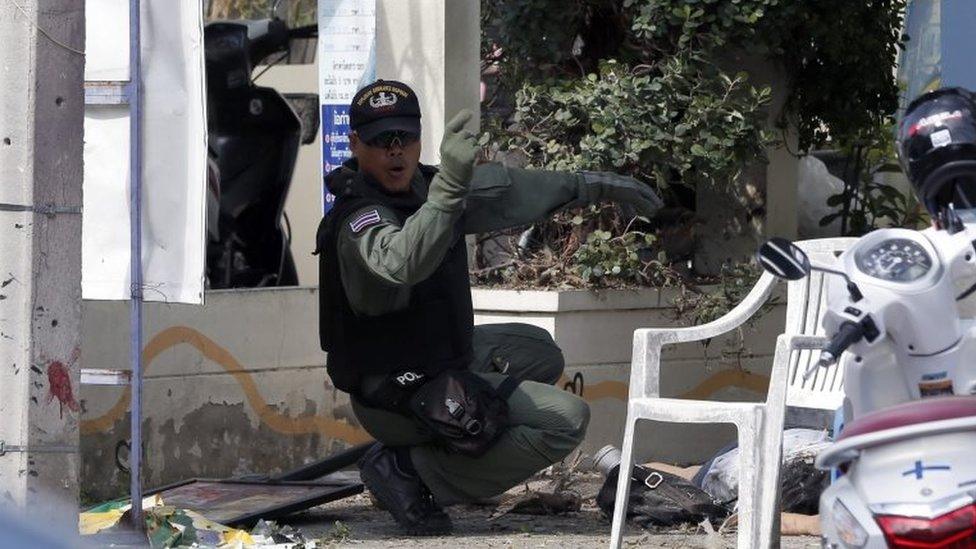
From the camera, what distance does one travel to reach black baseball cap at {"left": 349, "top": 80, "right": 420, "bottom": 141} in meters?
5.70

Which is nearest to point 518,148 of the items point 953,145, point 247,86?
point 247,86

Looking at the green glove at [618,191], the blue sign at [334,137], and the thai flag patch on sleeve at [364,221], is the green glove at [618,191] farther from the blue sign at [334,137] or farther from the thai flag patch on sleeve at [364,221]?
the blue sign at [334,137]

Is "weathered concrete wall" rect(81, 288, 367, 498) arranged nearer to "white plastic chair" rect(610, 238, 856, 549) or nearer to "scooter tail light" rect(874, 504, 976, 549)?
"white plastic chair" rect(610, 238, 856, 549)

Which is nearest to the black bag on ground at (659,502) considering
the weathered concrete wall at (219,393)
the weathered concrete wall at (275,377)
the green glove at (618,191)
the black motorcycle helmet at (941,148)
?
the green glove at (618,191)

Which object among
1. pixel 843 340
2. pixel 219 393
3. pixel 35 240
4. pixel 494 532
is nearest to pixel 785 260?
pixel 843 340

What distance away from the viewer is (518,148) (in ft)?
24.4

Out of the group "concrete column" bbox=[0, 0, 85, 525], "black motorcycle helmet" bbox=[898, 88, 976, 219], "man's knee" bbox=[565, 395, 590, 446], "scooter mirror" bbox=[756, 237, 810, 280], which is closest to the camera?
"scooter mirror" bbox=[756, 237, 810, 280]

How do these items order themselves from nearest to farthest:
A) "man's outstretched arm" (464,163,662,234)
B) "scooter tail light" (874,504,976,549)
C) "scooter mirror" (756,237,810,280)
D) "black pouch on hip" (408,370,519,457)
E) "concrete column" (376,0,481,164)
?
"scooter tail light" (874,504,976,549), "scooter mirror" (756,237,810,280), "black pouch on hip" (408,370,519,457), "man's outstretched arm" (464,163,662,234), "concrete column" (376,0,481,164)

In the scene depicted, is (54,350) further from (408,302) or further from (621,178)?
(621,178)

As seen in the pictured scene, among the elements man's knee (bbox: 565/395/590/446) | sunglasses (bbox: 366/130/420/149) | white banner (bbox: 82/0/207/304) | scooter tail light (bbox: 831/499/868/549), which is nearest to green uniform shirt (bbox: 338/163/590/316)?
sunglasses (bbox: 366/130/420/149)

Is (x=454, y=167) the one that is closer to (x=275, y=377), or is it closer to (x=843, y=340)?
(x=843, y=340)

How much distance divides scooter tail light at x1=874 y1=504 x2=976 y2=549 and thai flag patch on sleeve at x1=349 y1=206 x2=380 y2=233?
8.50ft

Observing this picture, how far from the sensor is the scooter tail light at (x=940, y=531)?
3.15 metres

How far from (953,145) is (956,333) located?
0.49m
